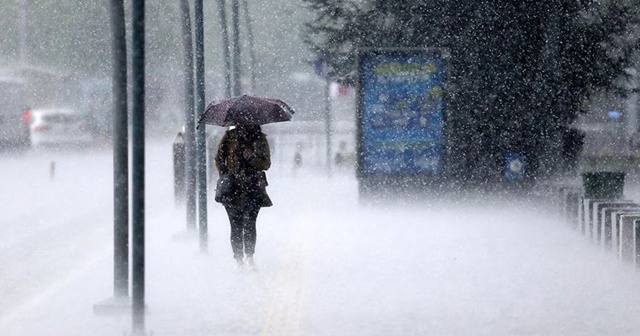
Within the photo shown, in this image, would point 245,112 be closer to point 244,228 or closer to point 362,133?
point 244,228

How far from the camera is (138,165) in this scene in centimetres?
1045

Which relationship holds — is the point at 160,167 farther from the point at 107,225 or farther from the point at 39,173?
the point at 107,225

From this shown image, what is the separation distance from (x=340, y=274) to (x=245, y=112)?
188 cm

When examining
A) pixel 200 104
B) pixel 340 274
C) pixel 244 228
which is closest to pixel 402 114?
pixel 200 104

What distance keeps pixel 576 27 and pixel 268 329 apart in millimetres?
15189

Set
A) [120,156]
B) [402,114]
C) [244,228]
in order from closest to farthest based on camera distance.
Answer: [120,156], [244,228], [402,114]

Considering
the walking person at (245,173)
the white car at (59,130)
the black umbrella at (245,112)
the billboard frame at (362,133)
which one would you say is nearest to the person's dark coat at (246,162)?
the walking person at (245,173)

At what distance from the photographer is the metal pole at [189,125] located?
18.5 meters

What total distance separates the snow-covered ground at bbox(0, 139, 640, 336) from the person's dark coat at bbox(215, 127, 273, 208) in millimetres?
756

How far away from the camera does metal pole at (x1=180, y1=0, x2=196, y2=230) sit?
60.8ft

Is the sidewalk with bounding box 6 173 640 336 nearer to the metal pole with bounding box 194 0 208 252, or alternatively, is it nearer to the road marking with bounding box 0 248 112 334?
the road marking with bounding box 0 248 112 334

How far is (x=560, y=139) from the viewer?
81.0 ft

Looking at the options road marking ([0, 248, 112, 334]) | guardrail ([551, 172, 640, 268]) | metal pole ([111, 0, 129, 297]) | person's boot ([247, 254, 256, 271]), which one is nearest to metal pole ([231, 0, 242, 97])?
guardrail ([551, 172, 640, 268])

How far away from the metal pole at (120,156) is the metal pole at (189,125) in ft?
20.7
